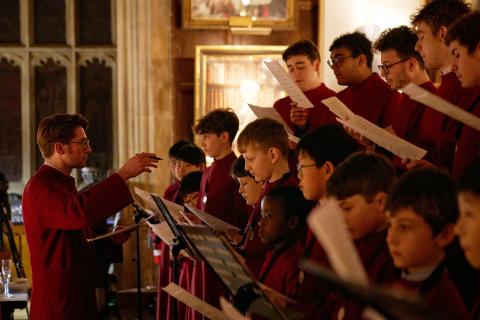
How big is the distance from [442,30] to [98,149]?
6106 millimetres

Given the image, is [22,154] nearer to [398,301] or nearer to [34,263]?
[34,263]

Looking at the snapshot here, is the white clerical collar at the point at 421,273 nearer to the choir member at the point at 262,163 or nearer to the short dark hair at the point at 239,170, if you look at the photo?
the choir member at the point at 262,163

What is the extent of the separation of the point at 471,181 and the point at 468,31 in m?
1.10

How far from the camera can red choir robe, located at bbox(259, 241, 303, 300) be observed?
291 cm

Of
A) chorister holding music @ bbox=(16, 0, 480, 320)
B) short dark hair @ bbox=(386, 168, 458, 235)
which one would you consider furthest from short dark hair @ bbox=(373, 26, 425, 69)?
short dark hair @ bbox=(386, 168, 458, 235)

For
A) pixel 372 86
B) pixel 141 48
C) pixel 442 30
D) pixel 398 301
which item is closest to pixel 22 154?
pixel 141 48

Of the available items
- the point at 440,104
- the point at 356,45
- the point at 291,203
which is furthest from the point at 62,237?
the point at 440,104

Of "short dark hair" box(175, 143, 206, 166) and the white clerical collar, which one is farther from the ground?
the white clerical collar

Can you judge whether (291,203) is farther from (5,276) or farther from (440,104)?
(5,276)

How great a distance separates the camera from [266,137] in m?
3.70

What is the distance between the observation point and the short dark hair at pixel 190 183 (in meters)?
5.75

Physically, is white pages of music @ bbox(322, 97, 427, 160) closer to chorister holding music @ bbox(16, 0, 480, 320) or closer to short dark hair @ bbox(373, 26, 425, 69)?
chorister holding music @ bbox(16, 0, 480, 320)

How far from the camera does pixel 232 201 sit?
4.98 metres

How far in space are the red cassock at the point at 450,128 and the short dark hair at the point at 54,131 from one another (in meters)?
2.00
